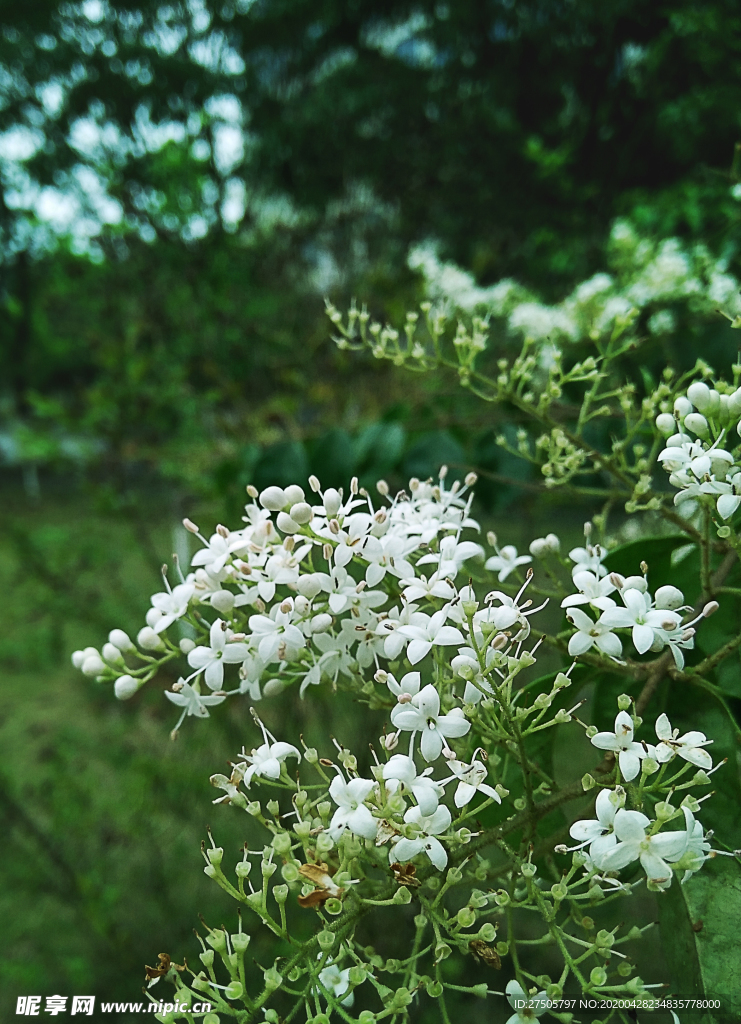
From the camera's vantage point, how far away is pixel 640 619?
0.33 m

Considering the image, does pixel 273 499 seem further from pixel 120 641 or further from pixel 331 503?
pixel 120 641

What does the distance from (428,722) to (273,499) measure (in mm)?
134

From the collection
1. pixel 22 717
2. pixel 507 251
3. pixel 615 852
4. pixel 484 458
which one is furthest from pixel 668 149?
pixel 22 717

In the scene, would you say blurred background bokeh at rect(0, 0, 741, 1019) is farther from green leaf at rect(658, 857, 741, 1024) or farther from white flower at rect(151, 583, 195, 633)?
green leaf at rect(658, 857, 741, 1024)

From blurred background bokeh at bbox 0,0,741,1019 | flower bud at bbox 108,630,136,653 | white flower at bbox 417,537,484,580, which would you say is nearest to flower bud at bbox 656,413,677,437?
white flower at bbox 417,537,484,580

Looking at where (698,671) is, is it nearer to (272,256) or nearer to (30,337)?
(272,256)

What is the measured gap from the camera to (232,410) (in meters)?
1.72

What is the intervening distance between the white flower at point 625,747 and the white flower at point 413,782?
7cm

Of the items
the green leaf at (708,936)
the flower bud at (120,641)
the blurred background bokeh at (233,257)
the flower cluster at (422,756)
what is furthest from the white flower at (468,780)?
the blurred background bokeh at (233,257)

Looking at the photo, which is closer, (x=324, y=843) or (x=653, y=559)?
(x=324, y=843)

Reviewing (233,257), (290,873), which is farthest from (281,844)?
(233,257)

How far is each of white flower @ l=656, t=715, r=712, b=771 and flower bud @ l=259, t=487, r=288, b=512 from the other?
20cm

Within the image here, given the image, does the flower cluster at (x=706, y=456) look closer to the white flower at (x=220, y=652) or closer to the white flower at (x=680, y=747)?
the white flower at (x=680, y=747)

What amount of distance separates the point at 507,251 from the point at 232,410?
940mm
